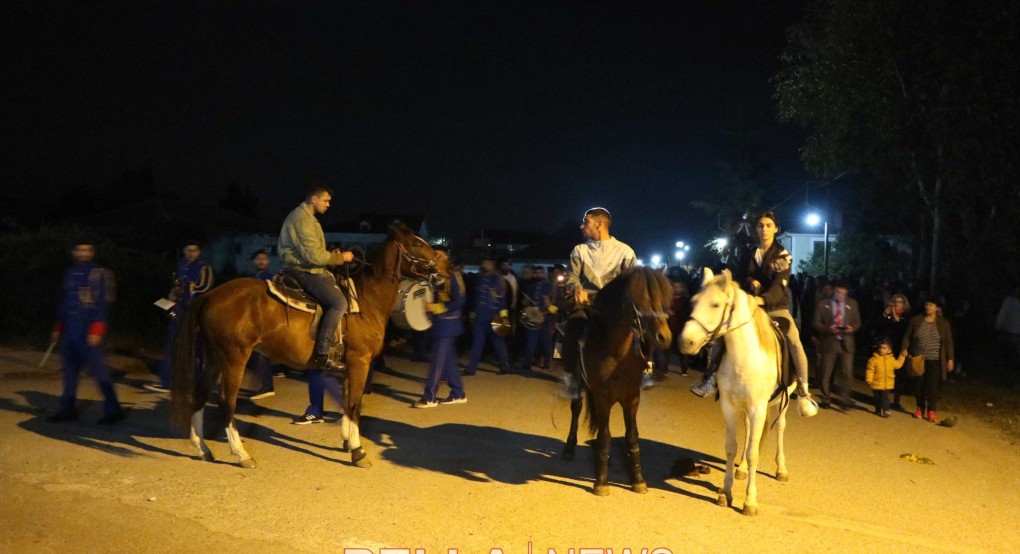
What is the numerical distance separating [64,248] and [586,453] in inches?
558

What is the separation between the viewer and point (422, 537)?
17.5 feet

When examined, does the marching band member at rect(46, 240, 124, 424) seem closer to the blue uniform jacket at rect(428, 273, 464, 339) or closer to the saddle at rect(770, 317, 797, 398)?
the blue uniform jacket at rect(428, 273, 464, 339)

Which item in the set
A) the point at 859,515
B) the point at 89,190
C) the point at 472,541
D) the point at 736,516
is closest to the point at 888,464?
the point at 859,515

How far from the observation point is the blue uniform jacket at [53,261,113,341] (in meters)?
8.16

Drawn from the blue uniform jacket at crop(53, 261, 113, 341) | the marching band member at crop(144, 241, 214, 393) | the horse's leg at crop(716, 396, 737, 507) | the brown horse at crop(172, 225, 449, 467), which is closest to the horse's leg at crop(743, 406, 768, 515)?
the horse's leg at crop(716, 396, 737, 507)

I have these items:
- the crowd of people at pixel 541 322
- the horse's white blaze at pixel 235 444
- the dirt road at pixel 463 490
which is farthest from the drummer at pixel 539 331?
the horse's white blaze at pixel 235 444

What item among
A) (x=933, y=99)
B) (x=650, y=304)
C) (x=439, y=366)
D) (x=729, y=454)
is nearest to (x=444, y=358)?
(x=439, y=366)

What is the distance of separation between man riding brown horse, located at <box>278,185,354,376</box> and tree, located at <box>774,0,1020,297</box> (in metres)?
17.1

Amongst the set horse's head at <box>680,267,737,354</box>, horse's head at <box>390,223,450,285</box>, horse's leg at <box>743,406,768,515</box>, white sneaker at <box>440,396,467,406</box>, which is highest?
horse's head at <box>390,223,450,285</box>

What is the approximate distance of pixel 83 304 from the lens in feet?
26.8

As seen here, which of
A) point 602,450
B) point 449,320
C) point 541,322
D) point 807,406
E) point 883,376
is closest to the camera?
point 602,450

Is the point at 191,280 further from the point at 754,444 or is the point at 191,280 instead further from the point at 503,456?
the point at 754,444

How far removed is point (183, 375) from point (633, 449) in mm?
4482

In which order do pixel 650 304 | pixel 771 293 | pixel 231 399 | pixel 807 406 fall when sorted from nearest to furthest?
pixel 650 304, pixel 807 406, pixel 771 293, pixel 231 399
